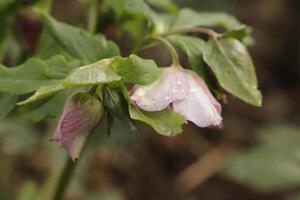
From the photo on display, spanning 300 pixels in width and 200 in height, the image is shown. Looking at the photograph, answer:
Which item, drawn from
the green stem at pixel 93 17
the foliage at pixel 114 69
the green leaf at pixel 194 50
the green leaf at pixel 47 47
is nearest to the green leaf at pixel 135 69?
the foliage at pixel 114 69

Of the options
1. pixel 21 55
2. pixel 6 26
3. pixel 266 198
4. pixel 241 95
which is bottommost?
pixel 266 198

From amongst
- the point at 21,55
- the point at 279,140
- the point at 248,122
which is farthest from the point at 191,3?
the point at 21,55

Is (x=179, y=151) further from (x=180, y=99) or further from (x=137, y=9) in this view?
(x=180, y=99)

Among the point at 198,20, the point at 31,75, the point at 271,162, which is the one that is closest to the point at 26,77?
the point at 31,75

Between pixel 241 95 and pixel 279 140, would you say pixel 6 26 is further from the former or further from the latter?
pixel 279 140

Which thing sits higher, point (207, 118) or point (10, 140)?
point (207, 118)

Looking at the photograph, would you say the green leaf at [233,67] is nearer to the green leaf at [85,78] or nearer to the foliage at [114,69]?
the foliage at [114,69]

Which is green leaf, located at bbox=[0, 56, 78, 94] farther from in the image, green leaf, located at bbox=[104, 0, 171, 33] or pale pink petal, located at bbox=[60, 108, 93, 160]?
green leaf, located at bbox=[104, 0, 171, 33]
